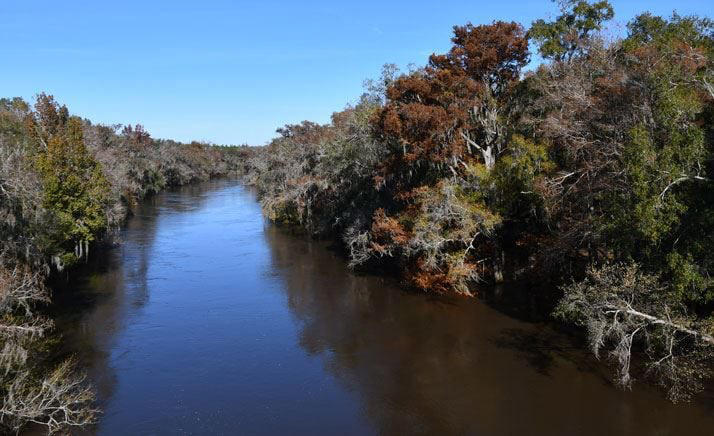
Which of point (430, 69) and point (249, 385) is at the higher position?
point (430, 69)

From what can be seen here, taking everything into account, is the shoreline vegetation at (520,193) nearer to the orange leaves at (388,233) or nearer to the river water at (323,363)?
the orange leaves at (388,233)

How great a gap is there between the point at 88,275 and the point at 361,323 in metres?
17.6

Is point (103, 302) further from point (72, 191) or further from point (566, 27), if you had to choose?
point (566, 27)

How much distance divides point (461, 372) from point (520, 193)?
29.4 ft

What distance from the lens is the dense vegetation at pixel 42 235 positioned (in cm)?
1355

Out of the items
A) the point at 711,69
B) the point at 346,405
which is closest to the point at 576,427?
the point at 346,405

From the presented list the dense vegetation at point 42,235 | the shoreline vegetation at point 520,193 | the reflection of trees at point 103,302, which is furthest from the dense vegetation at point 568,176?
the dense vegetation at point 42,235

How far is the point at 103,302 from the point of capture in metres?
26.1

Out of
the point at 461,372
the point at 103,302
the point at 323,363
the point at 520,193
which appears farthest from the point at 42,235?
the point at 520,193

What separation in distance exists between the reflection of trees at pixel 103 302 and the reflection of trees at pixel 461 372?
24.5ft

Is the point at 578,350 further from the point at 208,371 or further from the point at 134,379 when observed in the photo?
the point at 134,379

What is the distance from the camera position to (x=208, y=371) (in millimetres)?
18672

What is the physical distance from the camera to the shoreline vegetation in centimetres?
1404

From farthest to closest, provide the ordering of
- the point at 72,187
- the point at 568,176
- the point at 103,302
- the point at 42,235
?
the point at 72,187 → the point at 103,302 → the point at 42,235 → the point at 568,176
